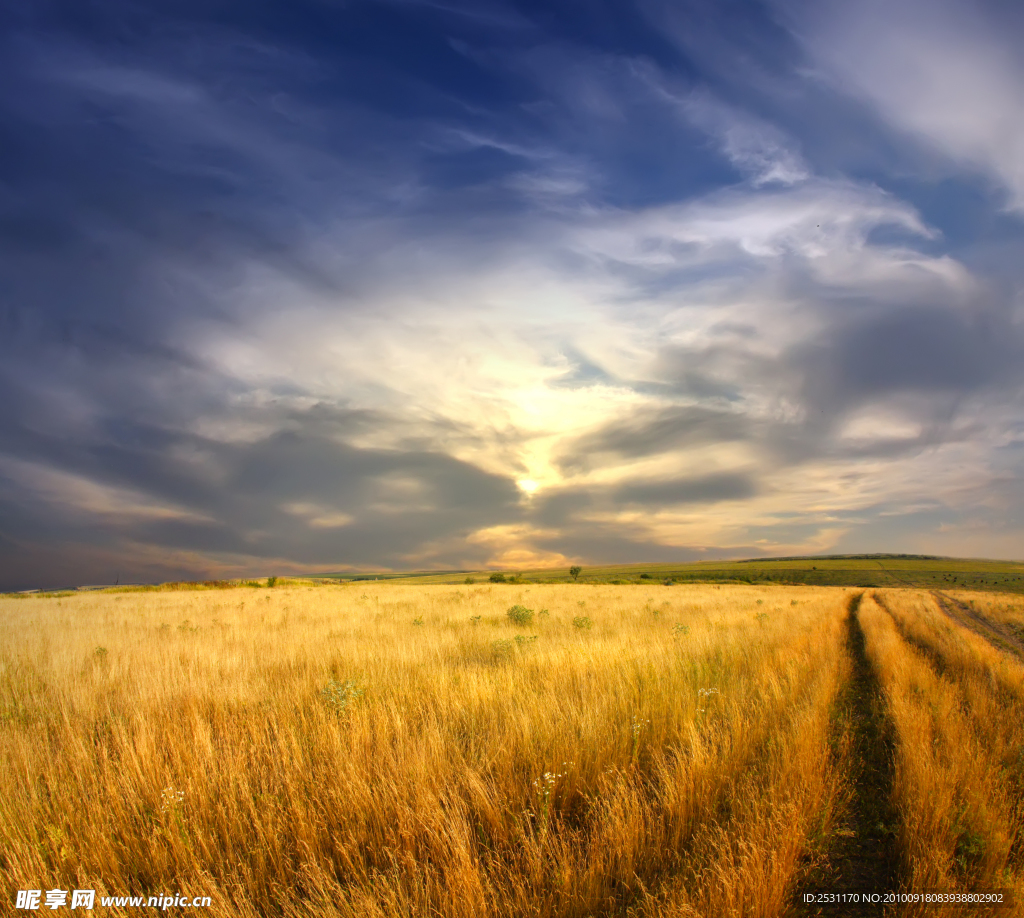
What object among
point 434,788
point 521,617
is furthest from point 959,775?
point 521,617

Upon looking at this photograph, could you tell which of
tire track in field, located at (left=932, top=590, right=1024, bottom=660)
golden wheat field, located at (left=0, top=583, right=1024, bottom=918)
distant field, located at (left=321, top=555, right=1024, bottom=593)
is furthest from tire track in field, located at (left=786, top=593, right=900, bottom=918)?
distant field, located at (left=321, top=555, right=1024, bottom=593)

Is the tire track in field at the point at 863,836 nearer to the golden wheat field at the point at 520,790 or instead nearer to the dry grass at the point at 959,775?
the golden wheat field at the point at 520,790

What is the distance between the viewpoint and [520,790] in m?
4.47

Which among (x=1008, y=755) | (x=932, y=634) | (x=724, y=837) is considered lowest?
(x=932, y=634)

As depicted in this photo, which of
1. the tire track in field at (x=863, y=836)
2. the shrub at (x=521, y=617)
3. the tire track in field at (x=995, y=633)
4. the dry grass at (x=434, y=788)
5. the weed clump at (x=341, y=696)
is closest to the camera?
the dry grass at (x=434, y=788)

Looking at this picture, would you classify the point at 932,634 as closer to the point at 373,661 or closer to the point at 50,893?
the point at 373,661

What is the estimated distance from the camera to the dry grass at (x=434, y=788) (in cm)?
324

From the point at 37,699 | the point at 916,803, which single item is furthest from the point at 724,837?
the point at 37,699

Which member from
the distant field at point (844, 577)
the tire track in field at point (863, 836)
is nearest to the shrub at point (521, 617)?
the tire track in field at point (863, 836)

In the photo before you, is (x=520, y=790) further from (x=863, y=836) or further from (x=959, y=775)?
(x=959, y=775)

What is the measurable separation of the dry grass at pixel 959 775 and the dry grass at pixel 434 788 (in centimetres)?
70

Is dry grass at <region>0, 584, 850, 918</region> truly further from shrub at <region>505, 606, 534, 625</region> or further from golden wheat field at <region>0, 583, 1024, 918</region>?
shrub at <region>505, 606, 534, 625</region>

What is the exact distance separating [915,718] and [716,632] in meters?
8.19

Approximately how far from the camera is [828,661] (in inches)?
424
